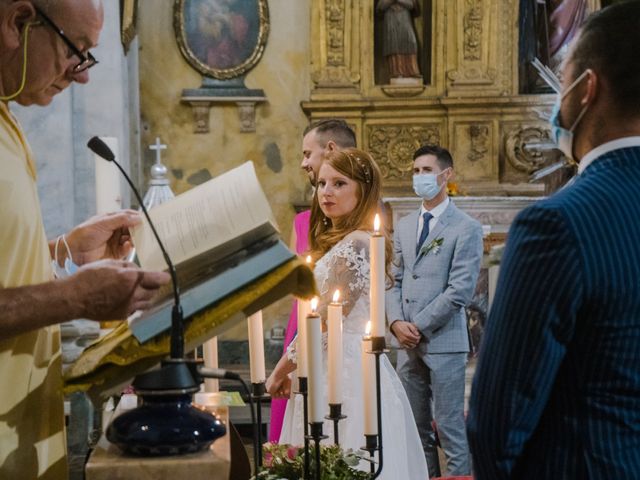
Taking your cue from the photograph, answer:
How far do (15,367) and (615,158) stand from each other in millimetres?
1052

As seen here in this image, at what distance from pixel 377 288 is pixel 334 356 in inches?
6.9

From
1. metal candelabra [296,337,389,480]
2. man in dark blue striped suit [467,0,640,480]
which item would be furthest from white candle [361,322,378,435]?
man in dark blue striped suit [467,0,640,480]

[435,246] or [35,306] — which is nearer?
[35,306]

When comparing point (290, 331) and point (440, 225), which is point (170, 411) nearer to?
point (290, 331)

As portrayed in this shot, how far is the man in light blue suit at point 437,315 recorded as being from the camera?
5.07 metres

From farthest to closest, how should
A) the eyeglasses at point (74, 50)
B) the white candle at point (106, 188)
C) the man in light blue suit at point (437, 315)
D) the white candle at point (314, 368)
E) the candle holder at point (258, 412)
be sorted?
the man in light blue suit at point (437, 315) → the white candle at point (106, 188) → the candle holder at point (258, 412) → the white candle at point (314, 368) → the eyeglasses at point (74, 50)

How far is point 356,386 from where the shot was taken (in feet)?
11.5

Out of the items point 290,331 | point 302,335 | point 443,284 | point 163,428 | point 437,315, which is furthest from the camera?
point 443,284

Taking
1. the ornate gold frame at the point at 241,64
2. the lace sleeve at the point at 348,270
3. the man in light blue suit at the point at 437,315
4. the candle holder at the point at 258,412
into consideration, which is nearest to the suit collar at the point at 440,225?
the man in light blue suit at the point at 437,315

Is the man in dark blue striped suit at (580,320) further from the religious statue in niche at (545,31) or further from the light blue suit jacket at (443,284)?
the religious statue in niche at (545,31)

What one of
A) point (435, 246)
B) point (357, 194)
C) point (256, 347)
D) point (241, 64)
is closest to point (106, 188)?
point (357, 194)

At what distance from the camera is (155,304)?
1.54 metres

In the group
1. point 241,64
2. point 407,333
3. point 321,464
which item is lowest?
point 407,333

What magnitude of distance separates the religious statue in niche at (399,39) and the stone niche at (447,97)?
8 cm
